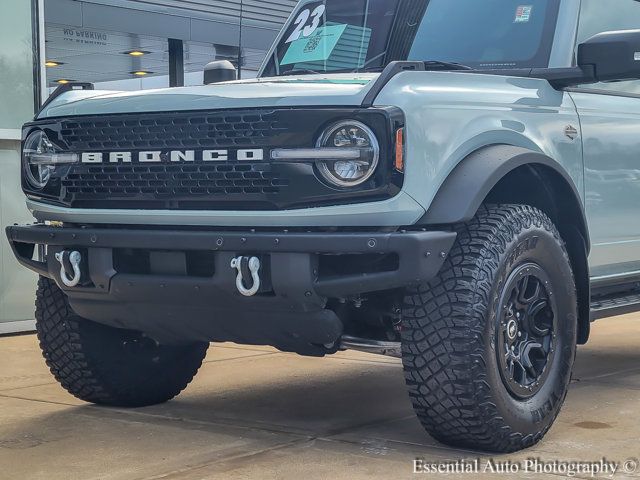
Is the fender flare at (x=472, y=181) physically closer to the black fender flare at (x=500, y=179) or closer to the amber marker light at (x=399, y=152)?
the black fender flare at (x=500, y=179)

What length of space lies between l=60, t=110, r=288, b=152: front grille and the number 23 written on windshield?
171 centimetres

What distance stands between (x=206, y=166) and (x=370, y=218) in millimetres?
681

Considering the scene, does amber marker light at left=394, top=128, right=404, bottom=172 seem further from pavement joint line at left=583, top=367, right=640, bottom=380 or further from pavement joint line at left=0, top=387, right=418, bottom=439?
pavement joint line at left=583, top=367, right=640, bottom=380

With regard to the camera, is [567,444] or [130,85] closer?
[567,444]

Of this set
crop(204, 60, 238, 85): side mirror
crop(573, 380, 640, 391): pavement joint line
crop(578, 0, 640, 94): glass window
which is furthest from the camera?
crop(204, 60, 238, 85): side mirror

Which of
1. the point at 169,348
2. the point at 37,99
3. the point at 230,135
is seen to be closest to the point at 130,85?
the point at 37,99

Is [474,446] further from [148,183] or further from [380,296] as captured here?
[148,183]

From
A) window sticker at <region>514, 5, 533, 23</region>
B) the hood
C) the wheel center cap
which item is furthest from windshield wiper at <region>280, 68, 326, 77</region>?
the wheel center cap

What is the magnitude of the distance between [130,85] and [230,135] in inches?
477

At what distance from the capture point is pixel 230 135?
4125mm

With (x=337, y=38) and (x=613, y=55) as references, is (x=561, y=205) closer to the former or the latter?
(x=613, y=55)

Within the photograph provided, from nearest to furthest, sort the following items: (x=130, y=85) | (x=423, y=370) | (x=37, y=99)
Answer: (x=423, y=370), (x=37, y=99), (x=130, y=85)

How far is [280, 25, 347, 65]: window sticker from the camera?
561cm

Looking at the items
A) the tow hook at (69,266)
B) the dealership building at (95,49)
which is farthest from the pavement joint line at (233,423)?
the dealership building at (95,49)
